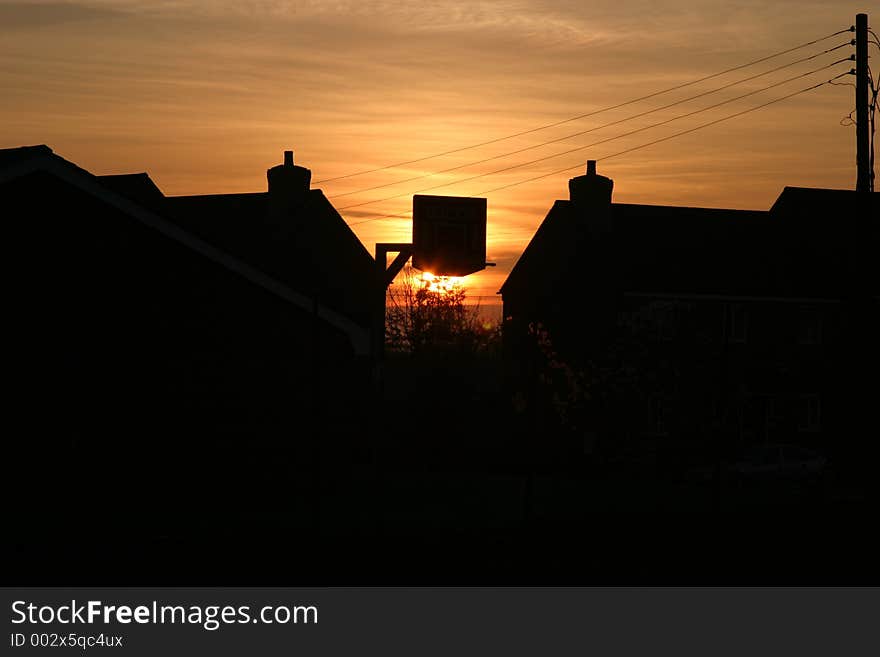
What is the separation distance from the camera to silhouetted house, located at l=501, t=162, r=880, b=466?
46.6 metres

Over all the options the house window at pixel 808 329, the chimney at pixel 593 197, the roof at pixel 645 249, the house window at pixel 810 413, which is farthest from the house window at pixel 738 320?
the chimney at pixel 593 197

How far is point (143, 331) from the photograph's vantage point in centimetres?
2406

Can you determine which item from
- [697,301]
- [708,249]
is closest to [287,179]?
[697,301]

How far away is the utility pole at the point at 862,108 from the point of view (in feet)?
93.3

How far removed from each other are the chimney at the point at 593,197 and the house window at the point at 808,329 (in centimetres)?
943

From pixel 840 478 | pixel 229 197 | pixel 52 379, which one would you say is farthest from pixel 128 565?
pixel 229 197

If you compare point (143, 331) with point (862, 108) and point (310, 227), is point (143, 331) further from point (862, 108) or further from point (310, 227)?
point (310, 227)

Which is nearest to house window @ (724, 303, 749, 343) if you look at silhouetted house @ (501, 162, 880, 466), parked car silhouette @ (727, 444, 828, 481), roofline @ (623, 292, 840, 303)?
silhouetted house @ (501, 162, 880, 466)

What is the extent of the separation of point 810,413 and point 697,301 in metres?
6.77

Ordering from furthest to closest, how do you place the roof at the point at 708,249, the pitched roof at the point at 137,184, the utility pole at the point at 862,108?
the roof at the point at 708,249 → the pitched roof at the point at 137,184 → the utility pole at the point at 862,108

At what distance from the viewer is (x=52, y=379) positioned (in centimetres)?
2327

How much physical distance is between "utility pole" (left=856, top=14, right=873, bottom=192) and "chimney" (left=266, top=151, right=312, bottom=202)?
28941 millimetres

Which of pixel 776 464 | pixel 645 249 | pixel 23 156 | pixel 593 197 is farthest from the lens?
pixel 593 197

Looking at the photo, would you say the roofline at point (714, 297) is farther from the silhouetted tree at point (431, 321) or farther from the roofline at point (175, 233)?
the roofline at point (175, 233)
